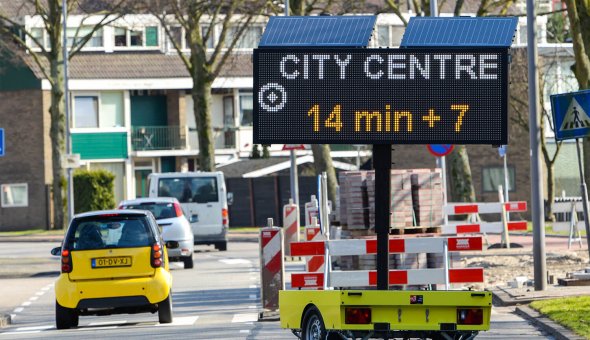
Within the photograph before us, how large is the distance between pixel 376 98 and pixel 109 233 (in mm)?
6687

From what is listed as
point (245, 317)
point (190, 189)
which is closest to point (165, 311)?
point (245, 317)

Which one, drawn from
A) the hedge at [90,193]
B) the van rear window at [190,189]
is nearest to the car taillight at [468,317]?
the van rear window at [190,189]

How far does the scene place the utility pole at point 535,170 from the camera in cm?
2164

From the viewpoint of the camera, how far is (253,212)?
6056 centimetres

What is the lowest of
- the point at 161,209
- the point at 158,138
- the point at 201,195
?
the point at 161,209

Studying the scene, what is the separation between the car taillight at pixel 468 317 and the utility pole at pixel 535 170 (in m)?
8.24

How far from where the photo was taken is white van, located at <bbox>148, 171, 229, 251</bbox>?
3794cm

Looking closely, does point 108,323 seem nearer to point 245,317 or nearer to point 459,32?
point 245,317

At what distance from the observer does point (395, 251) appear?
59.9ft

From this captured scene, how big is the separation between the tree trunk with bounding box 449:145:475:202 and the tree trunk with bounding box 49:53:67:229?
16844 mm

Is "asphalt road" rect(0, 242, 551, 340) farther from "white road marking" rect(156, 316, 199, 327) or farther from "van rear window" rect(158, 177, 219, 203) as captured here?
"van rear window" rect(158, 177, 219, 203)

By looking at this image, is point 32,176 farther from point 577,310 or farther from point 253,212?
point 577,310

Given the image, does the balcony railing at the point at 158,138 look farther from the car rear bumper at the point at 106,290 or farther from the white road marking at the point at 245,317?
the car rear bumper at the point at 106,290

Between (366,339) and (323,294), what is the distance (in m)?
0.57
